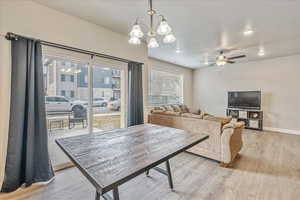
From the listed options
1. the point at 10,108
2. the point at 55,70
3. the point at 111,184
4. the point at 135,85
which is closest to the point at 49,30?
the point at 55,70

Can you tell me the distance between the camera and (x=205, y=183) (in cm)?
221

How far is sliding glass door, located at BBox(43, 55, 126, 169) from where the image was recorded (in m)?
2.60

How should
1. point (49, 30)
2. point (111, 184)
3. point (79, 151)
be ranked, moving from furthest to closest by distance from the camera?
point (49, 30)
point (79, 151)
point (111, 184)

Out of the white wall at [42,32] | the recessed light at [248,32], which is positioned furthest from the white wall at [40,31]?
the recessed light at [248,32]

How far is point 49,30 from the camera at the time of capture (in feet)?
7.73

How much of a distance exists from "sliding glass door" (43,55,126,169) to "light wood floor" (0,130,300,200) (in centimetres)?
67

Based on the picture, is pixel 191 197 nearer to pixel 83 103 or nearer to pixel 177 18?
pixel 83 103

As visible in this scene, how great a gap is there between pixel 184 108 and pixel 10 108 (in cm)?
513

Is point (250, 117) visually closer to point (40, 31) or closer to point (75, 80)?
point (75, 80)

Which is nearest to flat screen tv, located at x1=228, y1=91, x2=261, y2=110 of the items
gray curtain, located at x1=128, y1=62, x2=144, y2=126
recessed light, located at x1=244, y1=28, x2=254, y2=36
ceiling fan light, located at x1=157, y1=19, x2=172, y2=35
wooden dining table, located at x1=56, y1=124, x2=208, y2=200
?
recessed light, located at x1=244, y1=28, x2=254, y2=36

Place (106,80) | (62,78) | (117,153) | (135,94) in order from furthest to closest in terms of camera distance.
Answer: (135,94)
(106,80)
(62,78)
(117,153)

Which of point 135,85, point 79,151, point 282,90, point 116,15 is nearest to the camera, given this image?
point 79,151

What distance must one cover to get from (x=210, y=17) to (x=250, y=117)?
4.63 m

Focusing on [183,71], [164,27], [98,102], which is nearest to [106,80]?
[98,102]
